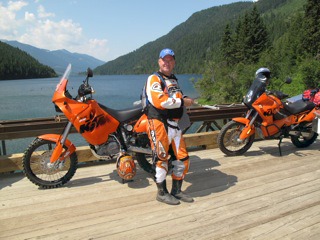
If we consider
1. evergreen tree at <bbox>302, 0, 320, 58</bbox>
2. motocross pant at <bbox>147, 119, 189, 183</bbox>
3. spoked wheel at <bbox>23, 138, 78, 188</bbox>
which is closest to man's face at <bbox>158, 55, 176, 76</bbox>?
motocross pant at <bbox>147, 119, 189, 183</bbox>

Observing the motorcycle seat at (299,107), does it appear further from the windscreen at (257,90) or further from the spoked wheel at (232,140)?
the spoked wheel at (232,140)

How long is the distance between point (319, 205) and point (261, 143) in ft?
10.0

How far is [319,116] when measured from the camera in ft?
16.7

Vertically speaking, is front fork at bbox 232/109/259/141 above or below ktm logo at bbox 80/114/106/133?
below

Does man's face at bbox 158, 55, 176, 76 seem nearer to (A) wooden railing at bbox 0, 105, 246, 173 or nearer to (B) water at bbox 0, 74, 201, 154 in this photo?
(B) water at bbox 0, 74, 201, 154

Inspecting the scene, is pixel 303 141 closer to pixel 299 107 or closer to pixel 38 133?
pixel 299 107

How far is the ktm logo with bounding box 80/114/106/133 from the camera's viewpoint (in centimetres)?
389

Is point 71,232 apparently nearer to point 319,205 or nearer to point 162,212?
point 162,212

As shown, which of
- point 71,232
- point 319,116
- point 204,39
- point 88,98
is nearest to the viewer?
point 71,232

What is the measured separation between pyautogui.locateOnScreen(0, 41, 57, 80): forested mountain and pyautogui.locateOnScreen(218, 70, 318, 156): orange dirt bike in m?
137

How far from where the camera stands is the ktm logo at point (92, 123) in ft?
12.8

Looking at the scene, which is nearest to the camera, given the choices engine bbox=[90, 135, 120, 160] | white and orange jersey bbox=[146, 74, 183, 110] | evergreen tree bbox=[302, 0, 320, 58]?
white and orange jersey bbox=[146, 74, 183, 110]

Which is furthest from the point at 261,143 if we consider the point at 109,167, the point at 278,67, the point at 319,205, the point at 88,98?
the point at 278,67

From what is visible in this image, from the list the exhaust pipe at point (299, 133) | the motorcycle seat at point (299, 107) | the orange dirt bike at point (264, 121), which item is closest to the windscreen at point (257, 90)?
the orange dirt bike at point (264, 121)
